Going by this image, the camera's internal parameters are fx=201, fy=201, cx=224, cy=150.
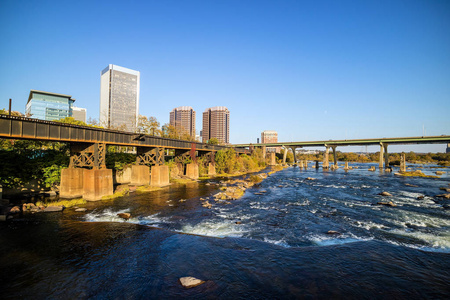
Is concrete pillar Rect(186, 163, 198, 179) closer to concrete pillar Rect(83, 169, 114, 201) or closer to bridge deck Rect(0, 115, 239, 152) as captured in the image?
bridge deck Rect(0, 115, 239, 152)

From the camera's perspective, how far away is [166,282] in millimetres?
11234

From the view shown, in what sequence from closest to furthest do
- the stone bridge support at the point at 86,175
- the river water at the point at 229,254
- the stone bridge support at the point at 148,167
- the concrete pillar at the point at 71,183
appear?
the river water at the point at 229,254 → the stone bridge support at the point at 86,175 → the concrete pillar at the point at 71,183 → the stone bridge support at the point at 148,167

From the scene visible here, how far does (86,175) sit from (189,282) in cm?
2590

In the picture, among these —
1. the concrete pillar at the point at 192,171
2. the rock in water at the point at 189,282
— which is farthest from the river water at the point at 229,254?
the concrete pillar at the point at 192,171

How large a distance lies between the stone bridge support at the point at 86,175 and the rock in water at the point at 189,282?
79.3ft

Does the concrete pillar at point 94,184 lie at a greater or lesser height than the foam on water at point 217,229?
greater

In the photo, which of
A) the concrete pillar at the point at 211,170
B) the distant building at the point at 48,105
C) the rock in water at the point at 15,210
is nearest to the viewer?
the rock in water at the point at 15,210

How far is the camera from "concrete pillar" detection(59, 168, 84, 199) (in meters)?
29.7

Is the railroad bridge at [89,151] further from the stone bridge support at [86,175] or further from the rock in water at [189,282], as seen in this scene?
the rock in water at [189,282]

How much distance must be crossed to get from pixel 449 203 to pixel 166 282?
4083 centimetres

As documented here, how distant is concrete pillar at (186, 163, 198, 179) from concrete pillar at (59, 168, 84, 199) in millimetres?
26839

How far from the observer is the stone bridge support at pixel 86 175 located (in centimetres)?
2905

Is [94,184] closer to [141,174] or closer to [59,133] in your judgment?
[59,133]

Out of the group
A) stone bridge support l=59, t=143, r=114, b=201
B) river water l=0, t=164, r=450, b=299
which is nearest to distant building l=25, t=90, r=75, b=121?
stone bridge support l=59, t=143, r=114, b=201
